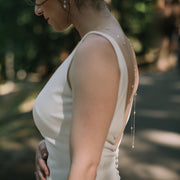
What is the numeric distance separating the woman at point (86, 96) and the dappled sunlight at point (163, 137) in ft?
11.4

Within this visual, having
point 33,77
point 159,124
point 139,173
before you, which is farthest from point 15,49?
point 33,77

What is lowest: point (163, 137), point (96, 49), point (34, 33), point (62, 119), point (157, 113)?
point (157, 113)

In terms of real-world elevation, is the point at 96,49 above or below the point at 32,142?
above

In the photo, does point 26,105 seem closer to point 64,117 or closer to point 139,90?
point 139,90

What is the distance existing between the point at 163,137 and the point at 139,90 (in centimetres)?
250

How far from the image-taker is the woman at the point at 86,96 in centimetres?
85

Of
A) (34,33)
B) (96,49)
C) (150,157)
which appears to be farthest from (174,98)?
(96,49)

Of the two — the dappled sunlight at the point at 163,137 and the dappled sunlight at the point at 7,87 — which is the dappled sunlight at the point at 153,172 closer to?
the dappled sunlight at the point at 163,137

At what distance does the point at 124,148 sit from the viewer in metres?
4.34

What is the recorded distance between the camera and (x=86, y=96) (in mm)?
852

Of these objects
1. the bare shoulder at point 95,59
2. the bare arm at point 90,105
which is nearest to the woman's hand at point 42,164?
the bare arm at point 90,105

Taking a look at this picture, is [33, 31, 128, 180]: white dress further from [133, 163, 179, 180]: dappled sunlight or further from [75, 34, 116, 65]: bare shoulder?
[133, 163, 179, 180]: dappled sunlight

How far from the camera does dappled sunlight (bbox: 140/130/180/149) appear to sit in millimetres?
4422

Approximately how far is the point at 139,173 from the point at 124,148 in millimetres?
704
